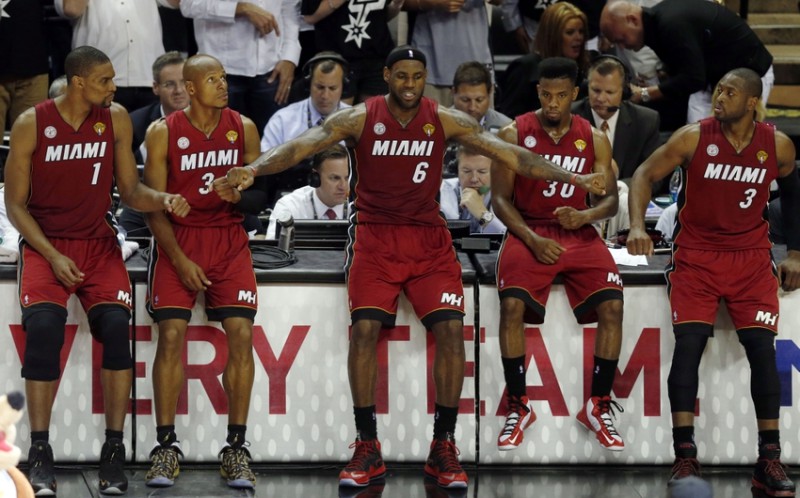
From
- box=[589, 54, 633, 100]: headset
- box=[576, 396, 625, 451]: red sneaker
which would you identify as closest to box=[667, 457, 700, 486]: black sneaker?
box=[576, 396, 625, 451]: red sneaker

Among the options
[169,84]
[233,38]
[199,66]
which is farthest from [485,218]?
[233,38]

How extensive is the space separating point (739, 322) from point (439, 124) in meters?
1.63

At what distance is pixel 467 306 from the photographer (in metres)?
6.54

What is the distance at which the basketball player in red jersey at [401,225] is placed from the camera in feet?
20.6

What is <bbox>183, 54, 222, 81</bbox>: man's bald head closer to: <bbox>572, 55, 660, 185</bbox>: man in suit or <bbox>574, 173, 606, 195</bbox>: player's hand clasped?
<bbox>574, 173, 606, 195</bbox>: player's hand clasped

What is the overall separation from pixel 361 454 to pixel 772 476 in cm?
181

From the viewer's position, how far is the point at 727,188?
6422 millimetres

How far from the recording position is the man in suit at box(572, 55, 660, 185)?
27.1 feet

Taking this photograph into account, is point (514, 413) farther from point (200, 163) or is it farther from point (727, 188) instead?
point (200, 163)

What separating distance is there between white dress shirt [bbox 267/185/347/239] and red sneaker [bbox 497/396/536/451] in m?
1.78

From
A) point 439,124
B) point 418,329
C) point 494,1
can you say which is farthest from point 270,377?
point 494,1

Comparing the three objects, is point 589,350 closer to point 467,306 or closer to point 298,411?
point 467,306

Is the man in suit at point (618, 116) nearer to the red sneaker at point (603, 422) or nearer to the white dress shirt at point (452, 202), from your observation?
the white dress shirt at point (452, 202)

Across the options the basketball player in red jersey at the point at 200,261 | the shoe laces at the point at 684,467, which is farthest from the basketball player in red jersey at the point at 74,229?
the shoe laces at the point at 684,467
